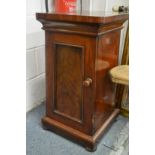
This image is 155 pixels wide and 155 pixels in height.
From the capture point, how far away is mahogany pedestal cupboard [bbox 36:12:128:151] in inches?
38.6

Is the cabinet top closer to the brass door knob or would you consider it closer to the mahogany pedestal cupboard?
the mahogany pedestal cupboard

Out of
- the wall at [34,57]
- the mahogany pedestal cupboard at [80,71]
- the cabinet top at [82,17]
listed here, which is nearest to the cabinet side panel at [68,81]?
the mahogany pedestal cupboard at [80,71]

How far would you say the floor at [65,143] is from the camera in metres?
1.13

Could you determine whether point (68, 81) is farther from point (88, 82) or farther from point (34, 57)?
point (34, 57)

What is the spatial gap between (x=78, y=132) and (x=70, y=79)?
30 cm

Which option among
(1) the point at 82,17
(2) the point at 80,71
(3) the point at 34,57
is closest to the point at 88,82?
(2) the point at 80,71

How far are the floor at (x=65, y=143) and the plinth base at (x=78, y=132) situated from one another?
3 centimetres

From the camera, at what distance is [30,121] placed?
4.60 feet

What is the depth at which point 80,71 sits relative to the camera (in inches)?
41.9

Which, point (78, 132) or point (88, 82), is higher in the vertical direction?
point (88, 82)

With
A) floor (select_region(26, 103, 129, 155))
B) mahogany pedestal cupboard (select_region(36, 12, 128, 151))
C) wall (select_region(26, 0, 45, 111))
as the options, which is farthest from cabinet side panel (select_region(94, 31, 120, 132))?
wall (select_region(26, 0, 45, 111))

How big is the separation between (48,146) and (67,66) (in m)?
0.47

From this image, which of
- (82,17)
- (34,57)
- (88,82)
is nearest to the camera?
(82,17)
